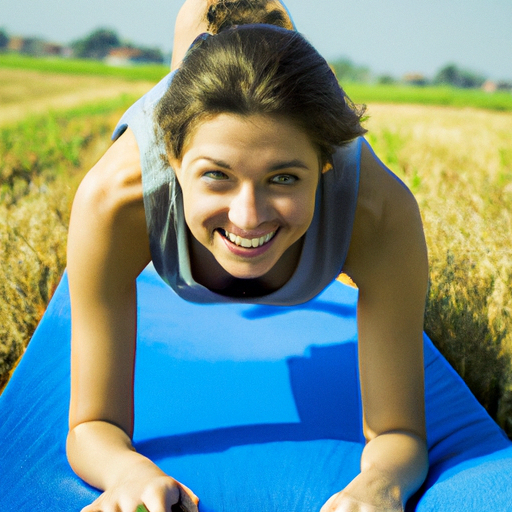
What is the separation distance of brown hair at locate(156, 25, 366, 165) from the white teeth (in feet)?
0.65

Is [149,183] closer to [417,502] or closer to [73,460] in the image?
A: [73,460]

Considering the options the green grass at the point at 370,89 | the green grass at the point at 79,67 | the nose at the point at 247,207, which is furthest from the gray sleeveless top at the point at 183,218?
the green grass at the point at 79,67

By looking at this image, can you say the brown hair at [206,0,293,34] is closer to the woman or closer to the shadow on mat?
the woman

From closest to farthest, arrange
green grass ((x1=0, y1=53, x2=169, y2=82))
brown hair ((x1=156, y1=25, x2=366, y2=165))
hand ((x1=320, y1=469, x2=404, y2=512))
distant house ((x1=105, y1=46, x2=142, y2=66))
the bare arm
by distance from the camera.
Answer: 1. brown hair ((x1=156, y1=25, x2=366, y2=165))
2. hand ((x1=320, y1=469, x2=404, y2=512))
3. the bare arm
4. green grass ((x1=0, y1=53, x2=169, y2=82))
5. distant house ((x1=105, y1=46, x2=142, y2=66))

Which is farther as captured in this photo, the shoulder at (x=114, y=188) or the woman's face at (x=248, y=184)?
the shoulder at (x=114, y=188)

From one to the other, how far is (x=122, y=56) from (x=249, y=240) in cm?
2590

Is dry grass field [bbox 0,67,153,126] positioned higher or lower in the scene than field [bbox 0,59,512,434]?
lower

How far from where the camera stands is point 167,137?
4.28ft

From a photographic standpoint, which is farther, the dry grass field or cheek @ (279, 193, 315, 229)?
the dry grass field

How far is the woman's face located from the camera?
118cm

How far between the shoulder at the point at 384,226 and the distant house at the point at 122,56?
24.9m

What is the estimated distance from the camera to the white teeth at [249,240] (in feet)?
4.21

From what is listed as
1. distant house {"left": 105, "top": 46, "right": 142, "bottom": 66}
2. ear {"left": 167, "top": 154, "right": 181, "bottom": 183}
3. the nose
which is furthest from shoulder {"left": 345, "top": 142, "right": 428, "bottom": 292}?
distant house {"left": 105, "top": 46, "right": 142, "bottom": 66}

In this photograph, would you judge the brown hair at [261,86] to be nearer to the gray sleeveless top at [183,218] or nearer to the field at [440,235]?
the gray sleeveless top at [183,218]
